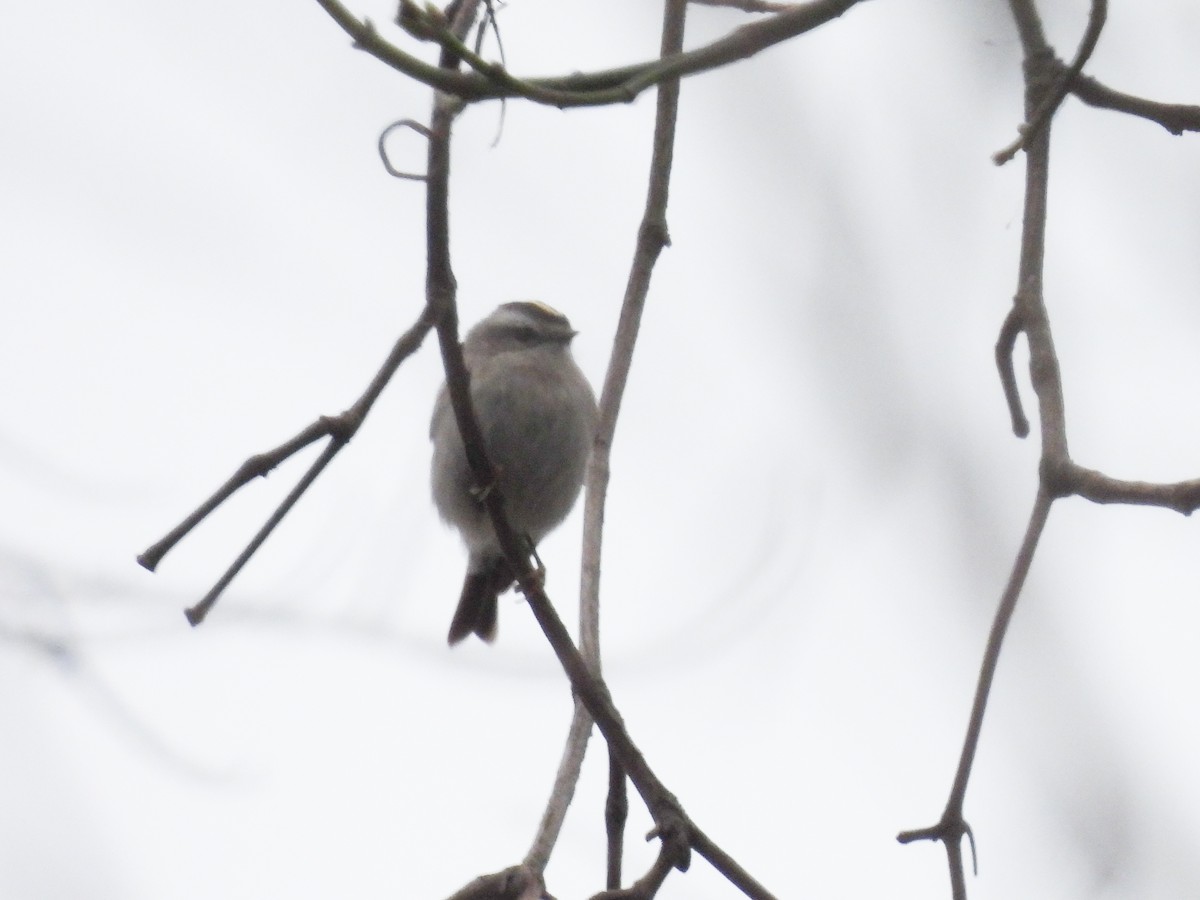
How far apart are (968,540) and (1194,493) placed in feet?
1.58

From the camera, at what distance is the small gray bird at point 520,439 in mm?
5305

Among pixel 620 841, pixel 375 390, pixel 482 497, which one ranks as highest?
pixel 375 390

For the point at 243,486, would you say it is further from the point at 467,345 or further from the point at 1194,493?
the point at 467,345

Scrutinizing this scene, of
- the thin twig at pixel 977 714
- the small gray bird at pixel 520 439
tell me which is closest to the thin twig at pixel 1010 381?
the thin twig at pixel 977 714

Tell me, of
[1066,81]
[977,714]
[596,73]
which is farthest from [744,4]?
[977,714]

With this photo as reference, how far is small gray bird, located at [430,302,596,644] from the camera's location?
5.30 meters

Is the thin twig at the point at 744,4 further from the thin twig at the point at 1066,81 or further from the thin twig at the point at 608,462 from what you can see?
the thin twig at the point at 1066,81

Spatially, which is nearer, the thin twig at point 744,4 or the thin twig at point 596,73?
the thin twig at point 596,73

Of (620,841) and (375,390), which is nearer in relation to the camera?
(375,390)

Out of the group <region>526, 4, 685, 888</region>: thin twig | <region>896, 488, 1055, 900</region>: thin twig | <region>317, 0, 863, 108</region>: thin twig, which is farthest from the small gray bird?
<region>317, 0, 863, 108</region>: thin twig

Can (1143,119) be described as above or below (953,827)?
above

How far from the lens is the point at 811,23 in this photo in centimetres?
223

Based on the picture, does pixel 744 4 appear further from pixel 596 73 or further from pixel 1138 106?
pixel 596 73

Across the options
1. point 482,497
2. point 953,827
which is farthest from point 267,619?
point 953,827
